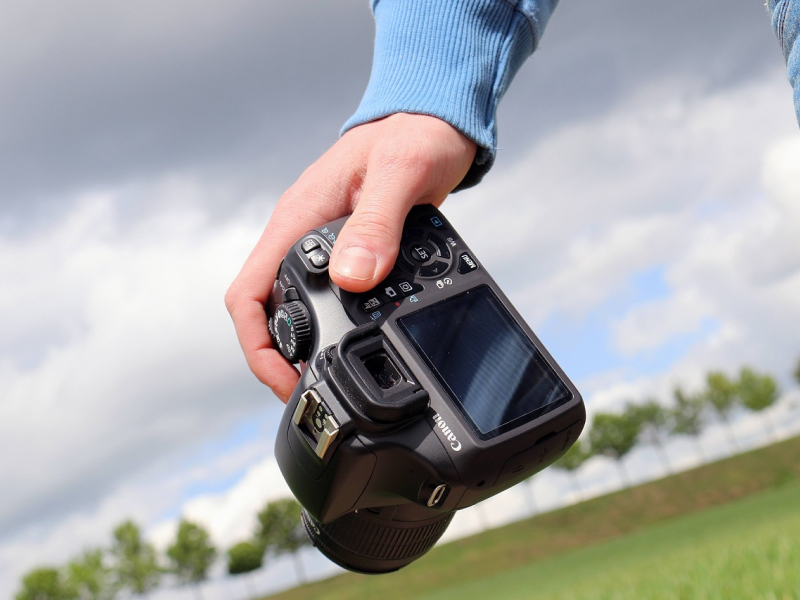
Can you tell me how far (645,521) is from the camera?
42.7 meters

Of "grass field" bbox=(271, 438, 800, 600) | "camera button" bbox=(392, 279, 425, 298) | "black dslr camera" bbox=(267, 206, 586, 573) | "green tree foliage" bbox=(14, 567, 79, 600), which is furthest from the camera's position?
"green tree foliage" bbox=(14, 567, 79, 600)

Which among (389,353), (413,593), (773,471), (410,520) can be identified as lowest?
(773,471)

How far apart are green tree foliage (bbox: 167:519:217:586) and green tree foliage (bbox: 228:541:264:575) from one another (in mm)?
4796

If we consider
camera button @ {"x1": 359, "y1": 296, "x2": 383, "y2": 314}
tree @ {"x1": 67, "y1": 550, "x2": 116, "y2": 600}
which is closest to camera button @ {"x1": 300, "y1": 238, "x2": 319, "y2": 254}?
camera button @ {"x1": 359, "y1": 296, "x2": 383, "y2": 314}

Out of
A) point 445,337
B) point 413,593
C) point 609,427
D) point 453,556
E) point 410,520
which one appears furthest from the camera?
point 609,427

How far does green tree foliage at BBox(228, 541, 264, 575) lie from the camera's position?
57594 millimetres

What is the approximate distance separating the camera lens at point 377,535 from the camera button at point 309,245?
80cm

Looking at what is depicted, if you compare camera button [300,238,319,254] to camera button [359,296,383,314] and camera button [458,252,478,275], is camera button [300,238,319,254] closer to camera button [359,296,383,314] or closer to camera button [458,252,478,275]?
camera button [359,296,383,314]

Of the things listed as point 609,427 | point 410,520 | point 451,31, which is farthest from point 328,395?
point 609,427

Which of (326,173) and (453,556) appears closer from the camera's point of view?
(326,173)

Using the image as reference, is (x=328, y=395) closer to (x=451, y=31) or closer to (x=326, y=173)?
(x=326, y=173)

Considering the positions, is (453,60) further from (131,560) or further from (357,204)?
(131,560)

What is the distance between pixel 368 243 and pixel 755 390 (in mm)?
66506

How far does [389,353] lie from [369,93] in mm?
986
